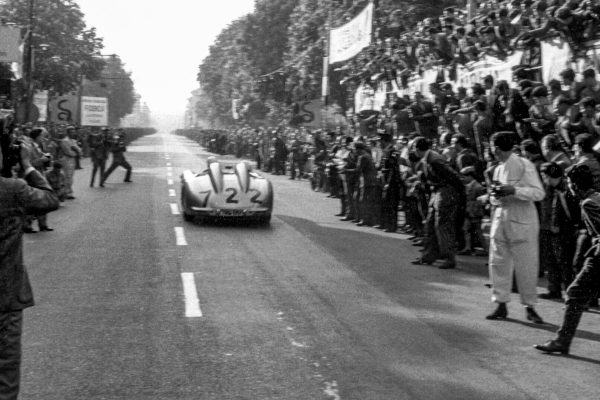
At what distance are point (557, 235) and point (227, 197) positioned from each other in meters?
7.18

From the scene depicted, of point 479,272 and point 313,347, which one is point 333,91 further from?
point 313,347

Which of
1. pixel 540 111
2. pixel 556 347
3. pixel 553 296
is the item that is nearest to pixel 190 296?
pixel 556 347

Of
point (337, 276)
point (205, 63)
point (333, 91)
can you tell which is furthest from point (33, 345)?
point (205, 63)

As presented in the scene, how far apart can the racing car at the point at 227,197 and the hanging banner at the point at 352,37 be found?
12.4 meters

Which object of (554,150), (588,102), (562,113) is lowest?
(554,150)

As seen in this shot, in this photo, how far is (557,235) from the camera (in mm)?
9367

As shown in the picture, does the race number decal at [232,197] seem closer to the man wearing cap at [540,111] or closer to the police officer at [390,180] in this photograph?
the police officer at [390,180]

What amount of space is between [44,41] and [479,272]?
48013mm

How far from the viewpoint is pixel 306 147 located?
105 ft

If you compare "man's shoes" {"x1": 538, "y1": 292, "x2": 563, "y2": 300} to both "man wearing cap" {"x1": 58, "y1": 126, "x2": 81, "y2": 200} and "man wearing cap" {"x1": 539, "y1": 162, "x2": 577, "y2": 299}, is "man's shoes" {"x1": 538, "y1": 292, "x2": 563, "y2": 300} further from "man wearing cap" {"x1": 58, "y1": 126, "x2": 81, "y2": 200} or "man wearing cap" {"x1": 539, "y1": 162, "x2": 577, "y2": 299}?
"man wearing cap" {"x1": 58, "y1": 126, "x2": 81, "y2": 200}

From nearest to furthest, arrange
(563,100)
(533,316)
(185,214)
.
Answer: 1. (533,316)
2. (563,100)
3. (185,214)

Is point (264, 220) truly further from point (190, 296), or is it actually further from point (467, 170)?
point (190, 296)

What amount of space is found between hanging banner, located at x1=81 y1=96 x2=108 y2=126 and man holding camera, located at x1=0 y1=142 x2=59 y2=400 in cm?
5914

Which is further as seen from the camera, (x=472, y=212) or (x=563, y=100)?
(x=472, y=212)
